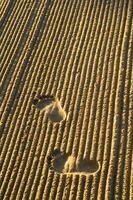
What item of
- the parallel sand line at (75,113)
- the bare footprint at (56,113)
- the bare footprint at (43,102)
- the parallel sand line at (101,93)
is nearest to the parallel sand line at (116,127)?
the parallel sand line at (75,113)

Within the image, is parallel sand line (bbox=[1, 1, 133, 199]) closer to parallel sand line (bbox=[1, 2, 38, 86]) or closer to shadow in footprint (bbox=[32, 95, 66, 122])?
shadow in footprint (bbox=[32, 95, 66, 122])

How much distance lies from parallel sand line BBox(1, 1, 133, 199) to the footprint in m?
0.12

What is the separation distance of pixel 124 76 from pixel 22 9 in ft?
12.5

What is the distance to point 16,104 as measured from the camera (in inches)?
321

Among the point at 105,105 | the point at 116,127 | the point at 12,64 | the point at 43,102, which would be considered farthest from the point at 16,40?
the point at 116,127

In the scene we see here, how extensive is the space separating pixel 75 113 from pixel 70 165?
1.14 metres

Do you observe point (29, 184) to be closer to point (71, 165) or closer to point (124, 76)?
point (71, 165)

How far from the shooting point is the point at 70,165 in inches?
278

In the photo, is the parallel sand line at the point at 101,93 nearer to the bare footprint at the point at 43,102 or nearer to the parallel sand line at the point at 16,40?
the bare footprint at the point at 43,102

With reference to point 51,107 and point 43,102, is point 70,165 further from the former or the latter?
point 43,102

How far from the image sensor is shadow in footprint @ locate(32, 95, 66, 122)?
776 centimetres

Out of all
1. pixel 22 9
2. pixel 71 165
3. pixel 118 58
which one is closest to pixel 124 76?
pixel 118 58

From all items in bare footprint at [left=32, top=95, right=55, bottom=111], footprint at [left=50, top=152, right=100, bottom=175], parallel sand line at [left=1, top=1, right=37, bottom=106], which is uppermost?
parallel sand line at [left=1, top=1, right=37, bottom=106]

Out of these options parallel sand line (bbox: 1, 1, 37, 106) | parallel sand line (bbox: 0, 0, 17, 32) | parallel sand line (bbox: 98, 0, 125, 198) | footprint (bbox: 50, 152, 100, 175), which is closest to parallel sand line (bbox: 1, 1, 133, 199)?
parallel sand line (bbox: 98, 0, 125, 198)
